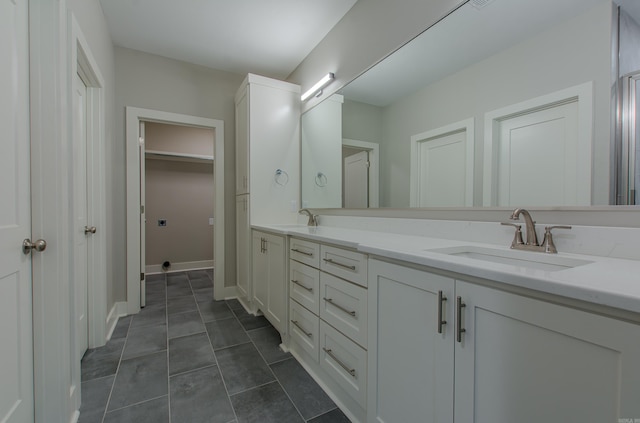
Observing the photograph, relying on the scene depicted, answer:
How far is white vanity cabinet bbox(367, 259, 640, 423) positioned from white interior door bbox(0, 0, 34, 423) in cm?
140

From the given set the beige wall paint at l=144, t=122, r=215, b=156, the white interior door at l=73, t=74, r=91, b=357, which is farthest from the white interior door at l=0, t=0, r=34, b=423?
the beige wall paint at l=144, t=122, r=215, b=156

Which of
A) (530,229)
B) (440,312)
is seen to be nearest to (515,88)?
(530,229)

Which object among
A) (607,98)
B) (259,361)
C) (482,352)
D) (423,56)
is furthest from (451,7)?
(259,361)

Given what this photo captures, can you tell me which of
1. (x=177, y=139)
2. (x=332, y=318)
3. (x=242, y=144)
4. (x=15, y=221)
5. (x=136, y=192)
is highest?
(x=177, y=139)

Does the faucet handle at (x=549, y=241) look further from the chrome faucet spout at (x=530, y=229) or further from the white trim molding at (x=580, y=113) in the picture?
the white trim molding at (x=580, y=113)

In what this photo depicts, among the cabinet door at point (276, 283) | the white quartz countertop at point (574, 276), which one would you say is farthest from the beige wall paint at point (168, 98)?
the white quartz countertop at point (574, 276)

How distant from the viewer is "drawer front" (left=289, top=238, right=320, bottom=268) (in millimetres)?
1625

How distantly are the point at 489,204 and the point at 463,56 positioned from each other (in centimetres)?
81

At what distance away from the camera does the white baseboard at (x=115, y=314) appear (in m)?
2.25

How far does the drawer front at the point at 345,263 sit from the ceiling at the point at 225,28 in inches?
78.5

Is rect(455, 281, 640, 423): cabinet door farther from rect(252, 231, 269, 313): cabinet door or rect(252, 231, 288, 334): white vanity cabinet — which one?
rect(252, 231, 269, 313): cabinet door

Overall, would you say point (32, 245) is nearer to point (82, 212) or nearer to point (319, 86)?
point (82, 212)

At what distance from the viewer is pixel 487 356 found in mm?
754

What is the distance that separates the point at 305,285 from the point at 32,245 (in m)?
1.30
